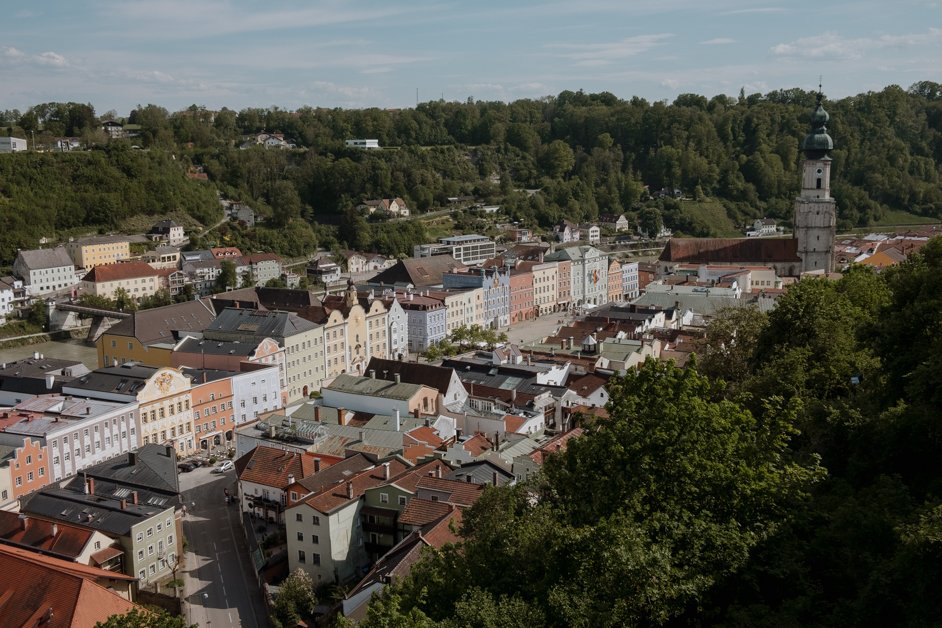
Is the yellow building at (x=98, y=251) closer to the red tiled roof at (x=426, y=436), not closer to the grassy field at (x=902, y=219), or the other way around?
the red tiled roof at (x=426, y=436)

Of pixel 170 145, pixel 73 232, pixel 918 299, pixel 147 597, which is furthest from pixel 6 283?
pixel 918 299

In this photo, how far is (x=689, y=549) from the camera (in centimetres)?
834

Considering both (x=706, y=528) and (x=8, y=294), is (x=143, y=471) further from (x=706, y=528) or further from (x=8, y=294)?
(x=8, y=294)

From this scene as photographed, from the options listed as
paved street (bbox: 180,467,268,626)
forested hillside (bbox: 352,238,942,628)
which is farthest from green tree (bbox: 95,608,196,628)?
paved street (bbox: 180,467,268,626)

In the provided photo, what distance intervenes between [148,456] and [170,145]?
63852mm

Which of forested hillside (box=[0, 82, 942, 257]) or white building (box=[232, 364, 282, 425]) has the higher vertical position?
forested hillside (box=[0, 82, 942, 257])

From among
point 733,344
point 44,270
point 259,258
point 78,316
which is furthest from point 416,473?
point 259,258

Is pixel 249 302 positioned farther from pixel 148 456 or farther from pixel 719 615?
pixel 719 615

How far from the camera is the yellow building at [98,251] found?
182ft

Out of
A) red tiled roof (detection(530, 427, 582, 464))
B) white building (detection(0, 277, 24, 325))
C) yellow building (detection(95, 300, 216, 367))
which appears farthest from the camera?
white building (detection(0, 277, 24, 325))

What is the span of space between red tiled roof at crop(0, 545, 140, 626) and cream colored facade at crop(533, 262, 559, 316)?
123 ft

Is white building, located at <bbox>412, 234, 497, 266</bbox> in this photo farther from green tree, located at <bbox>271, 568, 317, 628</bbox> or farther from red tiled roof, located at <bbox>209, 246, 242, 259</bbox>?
green tree, located at <bbox>271, 568, 317, 628</bbox>

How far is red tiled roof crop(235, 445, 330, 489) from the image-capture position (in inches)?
801

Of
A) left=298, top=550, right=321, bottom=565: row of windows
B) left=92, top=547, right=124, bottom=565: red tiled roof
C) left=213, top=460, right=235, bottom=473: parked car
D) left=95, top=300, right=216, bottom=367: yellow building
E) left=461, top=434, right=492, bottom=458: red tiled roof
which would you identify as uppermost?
left=95, top=300, right=216, bottom=367: yellow building
